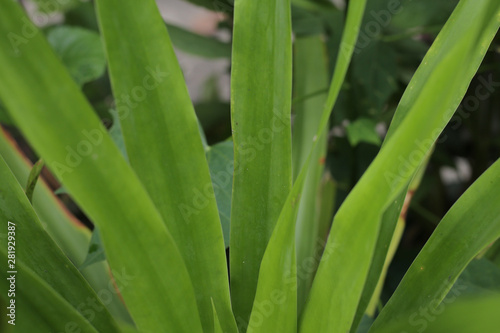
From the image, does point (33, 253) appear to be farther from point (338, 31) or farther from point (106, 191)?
point (338, 31)

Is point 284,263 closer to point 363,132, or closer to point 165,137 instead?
point 165,137

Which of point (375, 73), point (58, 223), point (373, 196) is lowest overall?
point (58, 223)

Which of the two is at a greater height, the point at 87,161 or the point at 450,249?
the point at 87,161

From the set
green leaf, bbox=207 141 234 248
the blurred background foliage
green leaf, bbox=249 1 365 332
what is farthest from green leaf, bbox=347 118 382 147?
green leaf, bbox=249 1 365 332

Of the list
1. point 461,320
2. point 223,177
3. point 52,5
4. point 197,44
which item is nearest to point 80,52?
point 52,5

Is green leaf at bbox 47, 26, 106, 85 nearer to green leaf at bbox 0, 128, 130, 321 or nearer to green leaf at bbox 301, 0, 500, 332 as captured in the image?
green leaf at bbox 0, 128, 130, 321

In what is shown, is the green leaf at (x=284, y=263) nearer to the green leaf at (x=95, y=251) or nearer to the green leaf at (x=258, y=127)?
→ the green leaf at (x=258, y=127)
